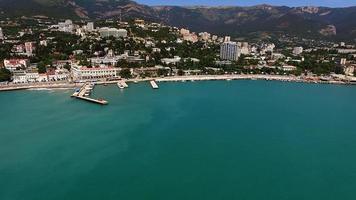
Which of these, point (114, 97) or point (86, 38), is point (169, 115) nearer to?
point (114, 97)

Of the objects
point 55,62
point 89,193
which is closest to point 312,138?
point 89,193

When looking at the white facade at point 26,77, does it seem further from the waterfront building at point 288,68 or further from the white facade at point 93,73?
the waterfront building at point 288,68

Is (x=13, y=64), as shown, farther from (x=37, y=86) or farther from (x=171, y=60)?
(x=171, y=60)

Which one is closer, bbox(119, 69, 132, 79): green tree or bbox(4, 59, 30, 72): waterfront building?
bbox(4, 59, 30, 72): waterfront building

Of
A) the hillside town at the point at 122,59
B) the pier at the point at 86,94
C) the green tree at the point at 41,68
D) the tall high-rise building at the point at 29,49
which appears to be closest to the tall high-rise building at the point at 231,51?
the hillside town at the point at 122,59

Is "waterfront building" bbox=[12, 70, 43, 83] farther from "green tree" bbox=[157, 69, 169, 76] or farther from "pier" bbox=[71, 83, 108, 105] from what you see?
"green tree" bbox=[157, 69, 169, 76]

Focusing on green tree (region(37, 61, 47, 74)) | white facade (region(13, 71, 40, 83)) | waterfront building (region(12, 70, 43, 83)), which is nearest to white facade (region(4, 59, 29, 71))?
green tree (region(37, 61, 47, 74))
